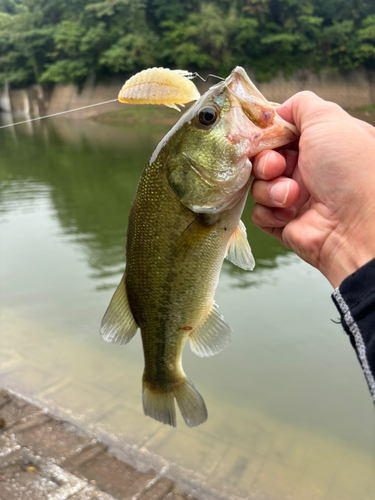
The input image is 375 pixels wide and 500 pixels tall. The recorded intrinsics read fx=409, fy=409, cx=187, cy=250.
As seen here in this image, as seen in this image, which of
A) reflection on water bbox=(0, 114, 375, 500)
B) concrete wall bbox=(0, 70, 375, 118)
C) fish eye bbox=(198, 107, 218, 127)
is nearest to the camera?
fish eye bbox=(198, 107, 218, 127)

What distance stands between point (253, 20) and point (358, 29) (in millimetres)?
9049

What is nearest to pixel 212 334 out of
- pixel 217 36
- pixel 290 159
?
pixel 290 159

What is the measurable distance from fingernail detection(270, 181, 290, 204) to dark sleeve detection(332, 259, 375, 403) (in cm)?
48

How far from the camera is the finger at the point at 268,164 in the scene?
5.21ft

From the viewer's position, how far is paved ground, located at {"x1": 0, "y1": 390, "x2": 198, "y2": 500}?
298 cm

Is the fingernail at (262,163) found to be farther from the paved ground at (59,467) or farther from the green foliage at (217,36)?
the green foliage at (217,36)

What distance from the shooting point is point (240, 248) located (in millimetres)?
1789

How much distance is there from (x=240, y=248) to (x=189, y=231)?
0.91 ft

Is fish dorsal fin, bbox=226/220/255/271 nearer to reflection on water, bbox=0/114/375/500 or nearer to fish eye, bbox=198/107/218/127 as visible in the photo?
fish eye, bbox=198/107/218/127

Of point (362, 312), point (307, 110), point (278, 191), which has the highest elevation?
point (307, 110)

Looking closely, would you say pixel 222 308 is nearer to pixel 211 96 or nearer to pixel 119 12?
pixel 211 96

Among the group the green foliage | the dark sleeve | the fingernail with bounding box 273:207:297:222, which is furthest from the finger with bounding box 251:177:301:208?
the green foliage

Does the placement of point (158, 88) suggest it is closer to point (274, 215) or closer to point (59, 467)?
point (274, 215)

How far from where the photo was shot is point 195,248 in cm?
168
